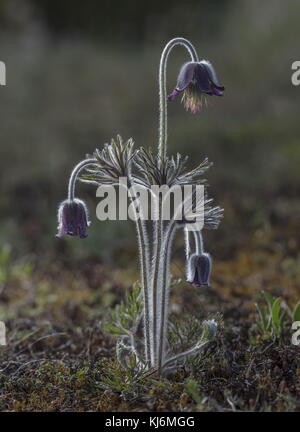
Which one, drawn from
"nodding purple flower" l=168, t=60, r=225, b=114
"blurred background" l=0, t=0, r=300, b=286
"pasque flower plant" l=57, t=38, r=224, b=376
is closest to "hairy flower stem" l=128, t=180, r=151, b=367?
"pasque flower plant" l=57, t=38, r=224, b=376

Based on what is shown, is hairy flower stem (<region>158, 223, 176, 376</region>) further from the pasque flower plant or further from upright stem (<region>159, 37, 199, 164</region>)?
upright stem (<region>159, 37, 199, 164</region>)

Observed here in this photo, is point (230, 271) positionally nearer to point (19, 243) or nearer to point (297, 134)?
point (19, 243)

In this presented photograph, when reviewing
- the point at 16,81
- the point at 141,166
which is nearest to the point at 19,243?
the point at 141,166

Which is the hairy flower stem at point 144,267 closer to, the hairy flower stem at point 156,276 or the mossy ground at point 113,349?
the hairy flower stem at point 156,276

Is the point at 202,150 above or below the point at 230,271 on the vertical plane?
above

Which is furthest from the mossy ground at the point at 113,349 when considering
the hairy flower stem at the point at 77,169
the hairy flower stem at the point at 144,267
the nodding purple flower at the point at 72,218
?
the hairy flower stem at the point at 77,169

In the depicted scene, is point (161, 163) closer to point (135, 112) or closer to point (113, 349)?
point (113, 349)
